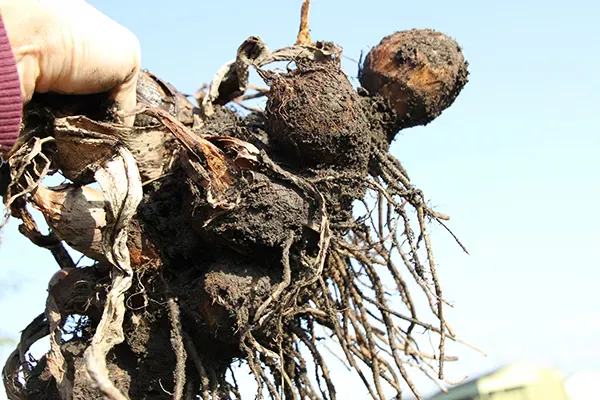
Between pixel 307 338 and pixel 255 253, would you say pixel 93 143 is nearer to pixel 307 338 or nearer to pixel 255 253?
pixel 255 253

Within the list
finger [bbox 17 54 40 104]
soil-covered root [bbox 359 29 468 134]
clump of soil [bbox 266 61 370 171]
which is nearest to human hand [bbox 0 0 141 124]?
finger [bbox 17 54 40 104]

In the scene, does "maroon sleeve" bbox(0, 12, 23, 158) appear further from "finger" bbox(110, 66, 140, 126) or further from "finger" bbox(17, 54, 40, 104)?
"finger" bbox(110, 66, 140, 126)

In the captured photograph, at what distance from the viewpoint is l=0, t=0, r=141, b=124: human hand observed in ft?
4.00

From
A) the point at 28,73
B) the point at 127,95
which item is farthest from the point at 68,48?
the point at 127,95

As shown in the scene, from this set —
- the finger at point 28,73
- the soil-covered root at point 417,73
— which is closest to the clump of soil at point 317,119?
the soil-covered root at point 417,73

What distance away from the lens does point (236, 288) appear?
140cm

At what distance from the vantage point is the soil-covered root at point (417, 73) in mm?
1608

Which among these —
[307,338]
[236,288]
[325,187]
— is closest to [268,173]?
[325,187]

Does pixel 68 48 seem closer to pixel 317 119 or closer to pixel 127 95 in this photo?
pixel 127 95

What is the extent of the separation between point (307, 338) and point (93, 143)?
0.64 meters

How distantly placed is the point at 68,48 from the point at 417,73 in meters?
0.73

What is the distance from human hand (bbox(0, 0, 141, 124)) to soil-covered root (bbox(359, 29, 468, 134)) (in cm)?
54

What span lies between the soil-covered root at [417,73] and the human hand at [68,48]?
21.1 inches

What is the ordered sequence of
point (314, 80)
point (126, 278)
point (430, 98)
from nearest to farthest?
point (126, 278) → point (314, 80) → point (430, 98)
